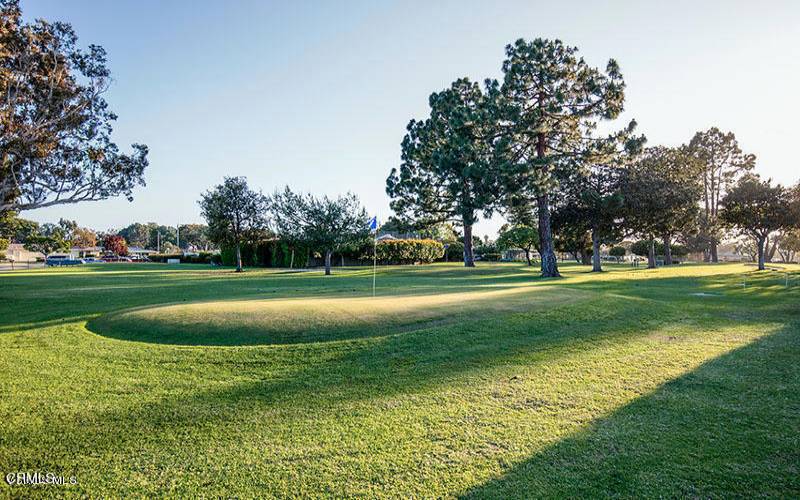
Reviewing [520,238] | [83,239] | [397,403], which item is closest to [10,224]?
[520,238]

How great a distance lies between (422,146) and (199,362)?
31.6 meters

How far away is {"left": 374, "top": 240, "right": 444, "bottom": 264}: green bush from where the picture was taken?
4838cm

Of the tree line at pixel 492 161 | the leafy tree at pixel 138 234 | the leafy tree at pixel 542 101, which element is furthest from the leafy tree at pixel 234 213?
the leafy tree at pixel 138 234

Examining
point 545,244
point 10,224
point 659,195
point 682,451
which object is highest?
point 659,195

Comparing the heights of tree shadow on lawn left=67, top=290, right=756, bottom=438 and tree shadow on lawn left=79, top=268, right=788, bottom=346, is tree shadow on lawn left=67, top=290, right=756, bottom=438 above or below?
below

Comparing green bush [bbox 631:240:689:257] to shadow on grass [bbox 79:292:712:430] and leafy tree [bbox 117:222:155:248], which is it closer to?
shadow on grass [bbox 79:292:712:430]

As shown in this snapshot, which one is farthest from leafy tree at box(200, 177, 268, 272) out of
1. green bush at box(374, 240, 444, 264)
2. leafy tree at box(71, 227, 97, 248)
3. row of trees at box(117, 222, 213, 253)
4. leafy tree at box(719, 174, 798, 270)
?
leafy tree at box(71, 227, 97, 248)

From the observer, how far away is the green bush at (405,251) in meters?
48.4

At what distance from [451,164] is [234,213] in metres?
22.7

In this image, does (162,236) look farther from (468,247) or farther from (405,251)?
(468,247)

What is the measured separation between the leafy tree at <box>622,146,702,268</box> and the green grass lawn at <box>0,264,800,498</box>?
70.2ft

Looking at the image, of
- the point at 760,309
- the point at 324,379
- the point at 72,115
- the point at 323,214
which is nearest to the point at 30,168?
the point at 72,115

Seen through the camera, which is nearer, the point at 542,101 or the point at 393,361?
the point at 393,361

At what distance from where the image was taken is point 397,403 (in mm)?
5641
